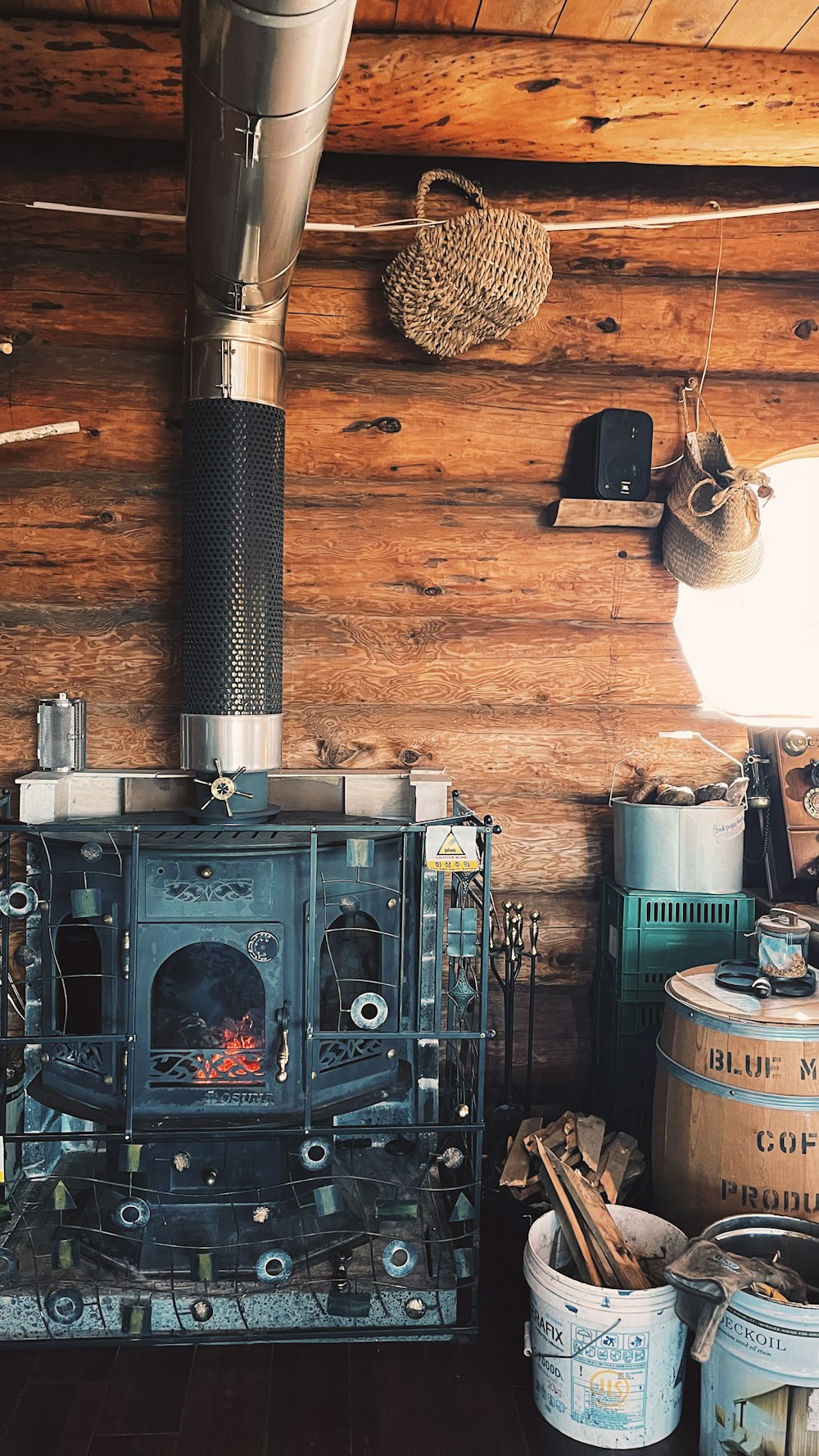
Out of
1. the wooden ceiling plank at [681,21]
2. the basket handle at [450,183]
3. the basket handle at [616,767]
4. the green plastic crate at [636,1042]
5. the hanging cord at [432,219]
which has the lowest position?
the green plastic crate at [636,1042]

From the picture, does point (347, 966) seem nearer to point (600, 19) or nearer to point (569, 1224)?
point (569, 1224)

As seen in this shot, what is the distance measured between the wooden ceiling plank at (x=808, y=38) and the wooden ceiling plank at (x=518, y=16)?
54 cm

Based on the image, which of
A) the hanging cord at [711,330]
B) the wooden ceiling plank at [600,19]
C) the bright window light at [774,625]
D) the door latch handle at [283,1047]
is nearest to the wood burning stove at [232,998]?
the door latch handle at [283,1047]

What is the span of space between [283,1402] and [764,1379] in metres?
0.86

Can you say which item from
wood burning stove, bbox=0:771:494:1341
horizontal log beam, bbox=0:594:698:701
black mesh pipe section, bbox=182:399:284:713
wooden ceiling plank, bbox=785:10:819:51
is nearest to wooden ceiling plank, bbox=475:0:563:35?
wooden ceiling plank, bbox=785:10:819:51

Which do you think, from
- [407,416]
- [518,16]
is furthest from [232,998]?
[518,16]

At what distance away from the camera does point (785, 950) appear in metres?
2.12

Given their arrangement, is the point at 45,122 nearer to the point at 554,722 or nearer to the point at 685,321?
the point at 685,321

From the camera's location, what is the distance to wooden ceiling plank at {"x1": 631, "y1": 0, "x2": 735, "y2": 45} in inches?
81.4

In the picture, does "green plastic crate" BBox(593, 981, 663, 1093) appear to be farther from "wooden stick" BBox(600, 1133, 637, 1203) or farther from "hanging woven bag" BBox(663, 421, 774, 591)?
"hanging woven bag" BBox(663, 421, 774, 591)

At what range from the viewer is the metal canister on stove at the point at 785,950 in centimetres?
212

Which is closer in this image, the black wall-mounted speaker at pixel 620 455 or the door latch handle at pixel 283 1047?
the door latch handle at pixel 283 1047

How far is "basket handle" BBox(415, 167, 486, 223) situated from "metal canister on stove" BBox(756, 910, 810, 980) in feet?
6.03

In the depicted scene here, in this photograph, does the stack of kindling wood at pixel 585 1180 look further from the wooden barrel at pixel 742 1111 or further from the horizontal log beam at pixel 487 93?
the horizontal log beam at pixel 487 93
